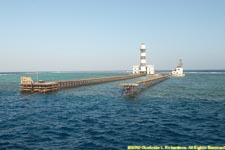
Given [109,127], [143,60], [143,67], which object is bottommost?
[109,127]

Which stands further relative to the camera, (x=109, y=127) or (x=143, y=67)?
(x=143, y=67)

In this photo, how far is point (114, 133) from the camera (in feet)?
71.6

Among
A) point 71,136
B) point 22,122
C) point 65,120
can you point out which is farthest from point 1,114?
point 71,136

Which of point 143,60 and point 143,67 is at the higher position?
point 143,60

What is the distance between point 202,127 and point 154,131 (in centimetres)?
470

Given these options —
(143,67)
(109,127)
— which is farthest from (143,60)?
(109,127)

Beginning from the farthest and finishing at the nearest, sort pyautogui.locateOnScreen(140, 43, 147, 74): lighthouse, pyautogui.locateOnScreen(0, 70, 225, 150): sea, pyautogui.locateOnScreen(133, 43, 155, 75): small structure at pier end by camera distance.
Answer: pyautogui.locateOnScreen(133, 43, 155, 75): small structure at pier end → pyautogui.locateOnScreen(140, 43, 147, 74): lighthouse → pyautogui.locateOnScreen(0, 70, 225, 150): sea

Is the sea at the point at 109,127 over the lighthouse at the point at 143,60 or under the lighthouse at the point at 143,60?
under

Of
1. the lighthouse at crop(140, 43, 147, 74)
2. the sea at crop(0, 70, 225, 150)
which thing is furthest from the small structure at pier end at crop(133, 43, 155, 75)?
the sea at crop(0, 70, 225, 150)

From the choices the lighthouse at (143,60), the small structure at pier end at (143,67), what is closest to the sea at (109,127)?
the lighthouse at (143,60)

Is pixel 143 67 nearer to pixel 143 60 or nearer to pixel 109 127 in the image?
pixel 143 60

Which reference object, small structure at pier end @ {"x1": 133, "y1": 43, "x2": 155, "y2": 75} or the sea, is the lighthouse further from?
the sea

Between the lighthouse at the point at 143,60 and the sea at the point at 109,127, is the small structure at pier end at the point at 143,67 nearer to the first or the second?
the lighthouse at the point at 143,60

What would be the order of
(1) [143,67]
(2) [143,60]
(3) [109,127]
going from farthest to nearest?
(1) [143,67]
(2) [143,60]
(3) [109,127]
